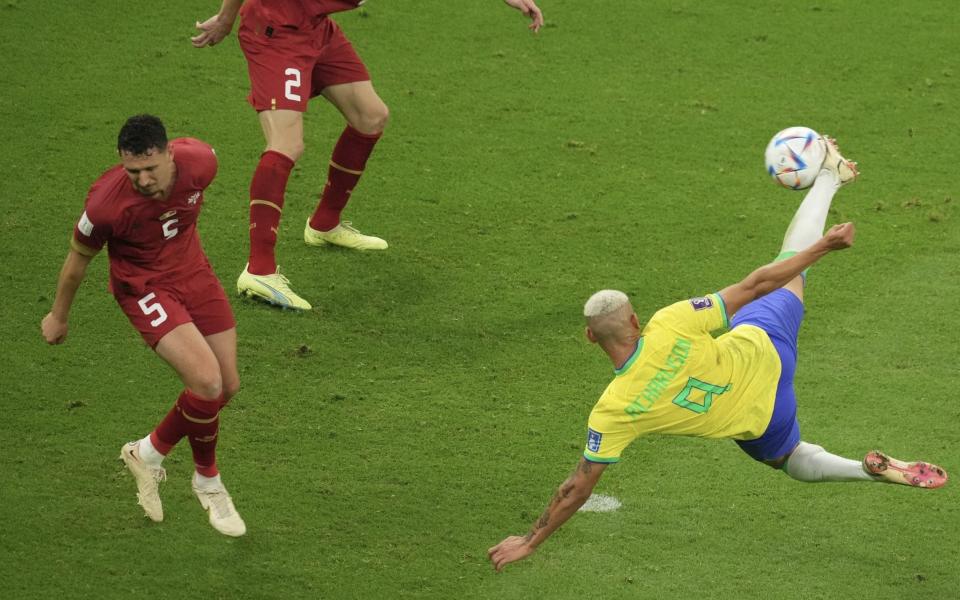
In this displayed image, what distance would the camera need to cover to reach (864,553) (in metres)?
5.04

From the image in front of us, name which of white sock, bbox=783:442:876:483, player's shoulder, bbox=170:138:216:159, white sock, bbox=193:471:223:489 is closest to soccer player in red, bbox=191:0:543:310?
player's shoulder, bbox=170:138:216:159

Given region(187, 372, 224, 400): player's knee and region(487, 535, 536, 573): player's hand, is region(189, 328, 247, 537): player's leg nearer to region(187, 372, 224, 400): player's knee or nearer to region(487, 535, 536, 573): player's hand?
region(187, 372, 224, 400): player's knee

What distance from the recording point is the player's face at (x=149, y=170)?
15.1 ft

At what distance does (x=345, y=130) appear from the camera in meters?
7.09

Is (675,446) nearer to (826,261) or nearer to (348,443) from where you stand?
(348,443)

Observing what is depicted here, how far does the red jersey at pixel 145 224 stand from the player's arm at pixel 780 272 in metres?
2.02

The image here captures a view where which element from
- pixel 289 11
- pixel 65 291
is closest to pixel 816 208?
pixel 289 11

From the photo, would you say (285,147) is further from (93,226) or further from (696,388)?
(696,388)

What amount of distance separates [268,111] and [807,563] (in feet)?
11.3

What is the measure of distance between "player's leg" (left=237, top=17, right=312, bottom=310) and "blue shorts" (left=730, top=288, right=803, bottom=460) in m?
2.50

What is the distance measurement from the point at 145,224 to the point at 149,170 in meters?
0.27

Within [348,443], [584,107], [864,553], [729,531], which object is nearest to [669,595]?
[729,531]

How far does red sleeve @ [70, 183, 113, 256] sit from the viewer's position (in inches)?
184

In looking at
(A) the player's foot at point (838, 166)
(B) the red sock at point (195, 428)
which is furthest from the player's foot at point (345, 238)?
(A) the player's foot at point (838, 166)
